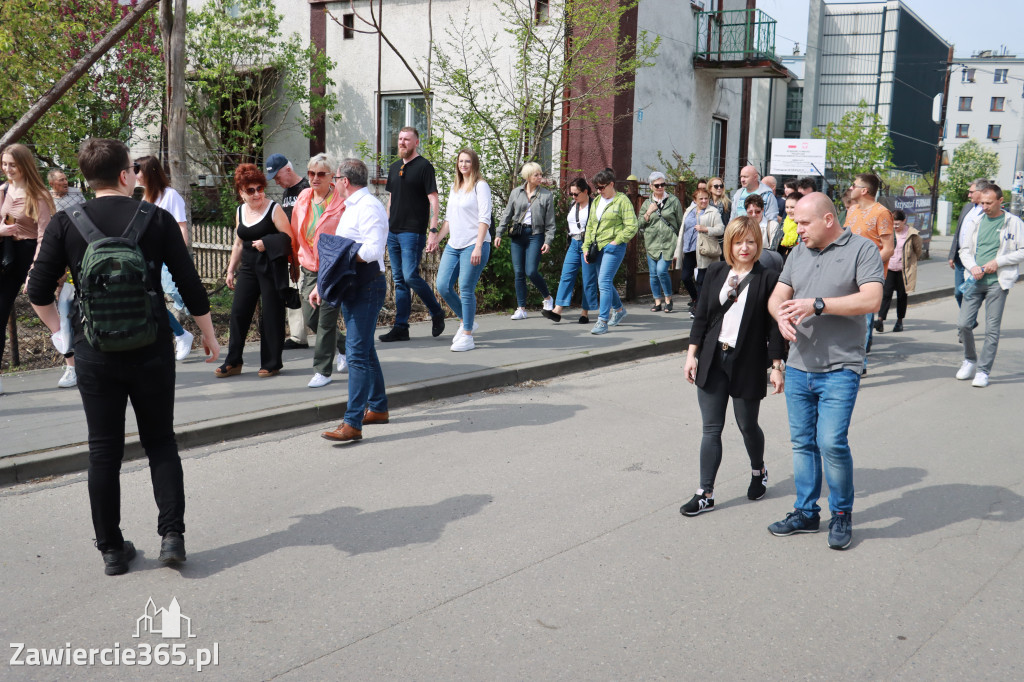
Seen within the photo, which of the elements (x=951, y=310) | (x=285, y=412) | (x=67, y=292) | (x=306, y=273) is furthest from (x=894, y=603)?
(x=951, y=310)

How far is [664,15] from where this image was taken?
17766 mm

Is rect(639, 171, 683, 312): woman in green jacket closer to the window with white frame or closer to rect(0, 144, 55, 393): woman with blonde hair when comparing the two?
the window with white frame

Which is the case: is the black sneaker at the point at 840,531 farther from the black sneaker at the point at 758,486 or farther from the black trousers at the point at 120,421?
the black trousers at the point at 120,421

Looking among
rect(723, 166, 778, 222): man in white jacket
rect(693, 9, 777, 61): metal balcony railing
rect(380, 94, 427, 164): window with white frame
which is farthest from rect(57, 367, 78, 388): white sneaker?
rect(693, 9, 777, 61): metal balcony railing

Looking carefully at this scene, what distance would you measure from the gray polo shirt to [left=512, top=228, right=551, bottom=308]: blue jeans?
6.50m

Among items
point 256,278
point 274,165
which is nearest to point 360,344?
point 256,278

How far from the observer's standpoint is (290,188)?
27.5 ft

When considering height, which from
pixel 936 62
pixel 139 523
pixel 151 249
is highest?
pixel 936 62

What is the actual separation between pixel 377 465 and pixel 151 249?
2211 mm

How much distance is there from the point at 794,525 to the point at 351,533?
218 cm

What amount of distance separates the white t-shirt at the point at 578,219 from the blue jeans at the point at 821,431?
6537 millimetres

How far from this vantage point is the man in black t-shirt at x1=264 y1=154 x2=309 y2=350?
8.17 m

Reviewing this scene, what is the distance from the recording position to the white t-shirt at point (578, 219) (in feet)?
35.5

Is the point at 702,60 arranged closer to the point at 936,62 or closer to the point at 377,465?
the point at 377,465
